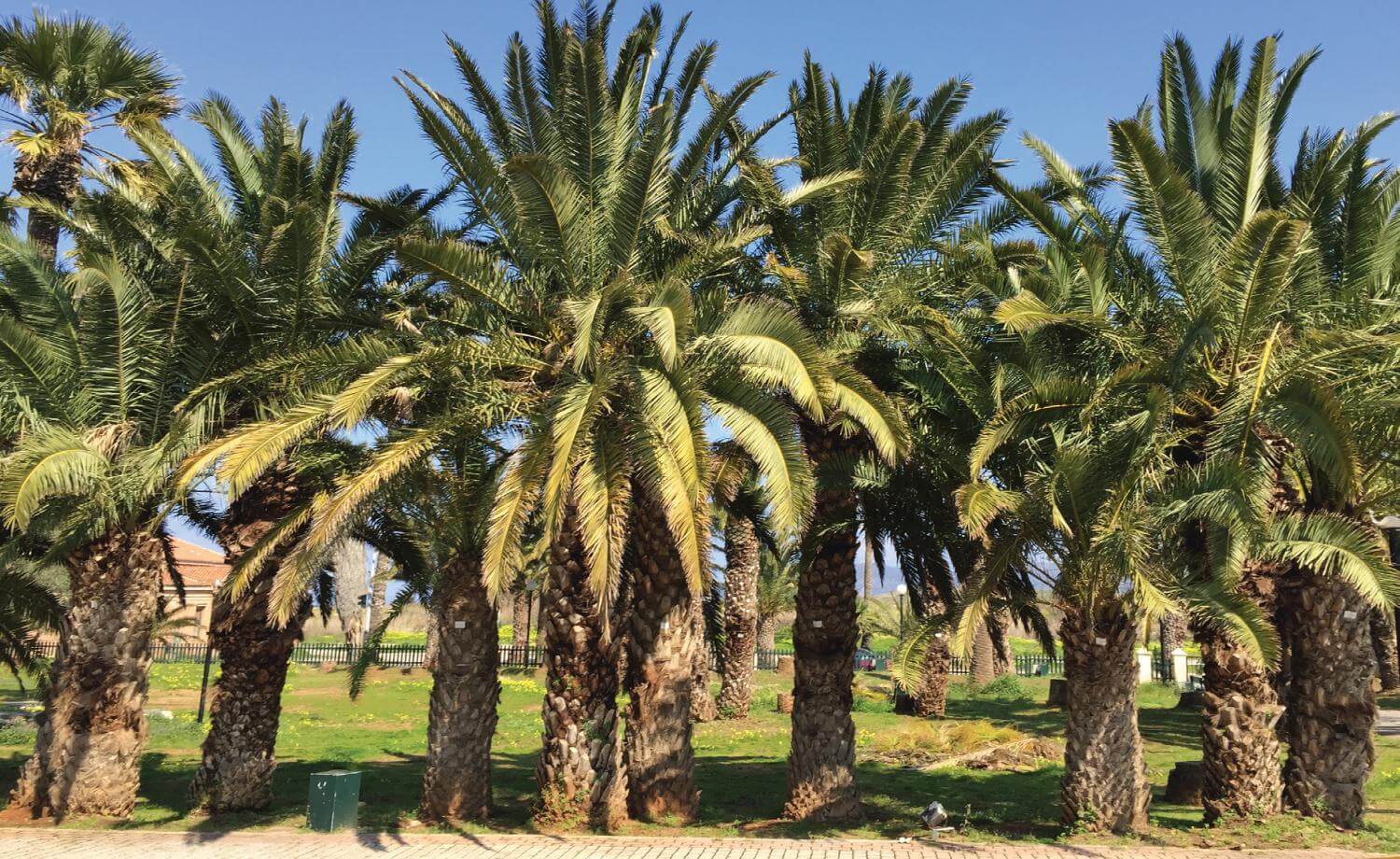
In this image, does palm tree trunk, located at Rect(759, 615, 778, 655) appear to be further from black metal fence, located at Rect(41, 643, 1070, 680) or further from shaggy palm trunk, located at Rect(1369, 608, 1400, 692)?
shaggy palm trunk, located at Rect(1369, 608, 1400, 692)

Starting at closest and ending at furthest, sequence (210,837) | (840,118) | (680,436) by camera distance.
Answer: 1. (680,436)
2. (210,837)
3. (840,118)

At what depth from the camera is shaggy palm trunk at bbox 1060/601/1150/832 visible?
37.3ft

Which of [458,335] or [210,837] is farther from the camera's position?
[458,335]

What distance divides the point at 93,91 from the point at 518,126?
7364mm

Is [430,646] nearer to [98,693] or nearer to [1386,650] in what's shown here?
[98,693]

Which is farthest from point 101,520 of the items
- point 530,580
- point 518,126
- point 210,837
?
point 530,580

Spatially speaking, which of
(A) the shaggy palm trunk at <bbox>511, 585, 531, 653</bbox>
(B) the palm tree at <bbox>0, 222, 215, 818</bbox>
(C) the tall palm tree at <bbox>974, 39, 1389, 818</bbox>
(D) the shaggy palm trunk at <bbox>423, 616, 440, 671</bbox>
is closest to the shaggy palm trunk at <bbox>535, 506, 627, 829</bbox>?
(B) the palm tree at <bbox>0, 222, 215, 818</bbox>

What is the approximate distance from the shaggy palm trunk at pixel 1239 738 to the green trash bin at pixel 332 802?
9739 mm

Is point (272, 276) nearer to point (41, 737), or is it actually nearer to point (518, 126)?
point (518, 126)

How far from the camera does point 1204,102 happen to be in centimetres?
1281

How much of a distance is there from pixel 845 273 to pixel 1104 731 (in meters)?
5.79

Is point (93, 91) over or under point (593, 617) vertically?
over

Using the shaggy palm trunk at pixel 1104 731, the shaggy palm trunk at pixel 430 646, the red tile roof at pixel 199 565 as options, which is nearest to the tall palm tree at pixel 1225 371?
the shaggy palm trunk at pixel 1104 731

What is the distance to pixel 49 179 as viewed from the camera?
583 inches
